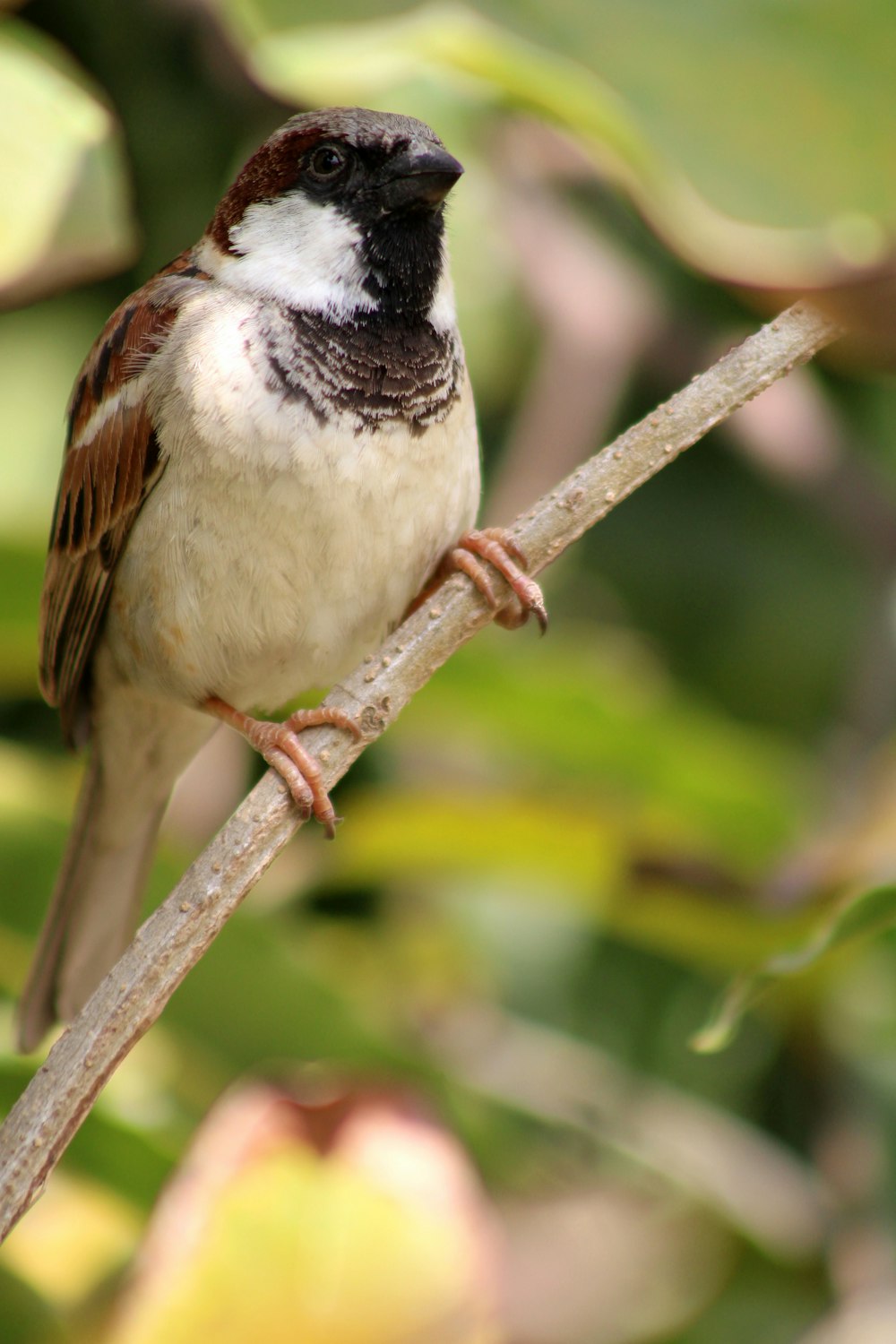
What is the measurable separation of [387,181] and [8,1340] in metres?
1.54

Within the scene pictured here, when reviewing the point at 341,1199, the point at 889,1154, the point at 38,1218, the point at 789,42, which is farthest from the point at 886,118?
the point at 38,1218

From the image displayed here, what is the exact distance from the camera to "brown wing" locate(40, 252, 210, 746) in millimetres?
2074

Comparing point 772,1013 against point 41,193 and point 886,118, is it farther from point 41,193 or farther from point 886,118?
point 41,193

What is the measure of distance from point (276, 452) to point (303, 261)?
28 centimetres

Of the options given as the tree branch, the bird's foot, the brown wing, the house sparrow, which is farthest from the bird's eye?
the tree branch

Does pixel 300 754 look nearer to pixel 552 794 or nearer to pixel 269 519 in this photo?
pixel 269 519

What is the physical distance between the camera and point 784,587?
3359mm

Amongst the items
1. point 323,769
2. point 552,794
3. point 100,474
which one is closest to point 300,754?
point 323,769

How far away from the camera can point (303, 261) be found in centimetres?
204

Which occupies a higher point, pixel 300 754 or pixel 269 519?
pixel 269 519

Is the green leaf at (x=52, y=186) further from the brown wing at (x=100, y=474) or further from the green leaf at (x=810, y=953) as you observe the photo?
the green leaf at (x=810, y=953)

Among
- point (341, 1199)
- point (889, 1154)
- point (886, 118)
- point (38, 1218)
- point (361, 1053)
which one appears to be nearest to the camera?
point (341, 1199)

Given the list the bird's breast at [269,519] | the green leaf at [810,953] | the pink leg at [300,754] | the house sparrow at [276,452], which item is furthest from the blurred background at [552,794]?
the pink leg at [300,754]

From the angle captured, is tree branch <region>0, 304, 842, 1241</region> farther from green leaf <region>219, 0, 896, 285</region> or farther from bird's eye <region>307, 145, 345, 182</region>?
bird's eye <region>307, 145, 345, 182</region>
